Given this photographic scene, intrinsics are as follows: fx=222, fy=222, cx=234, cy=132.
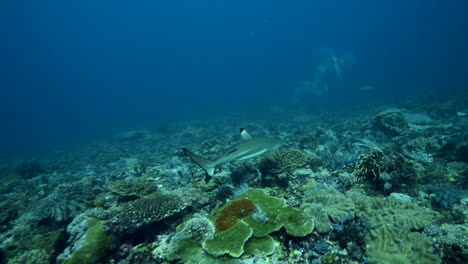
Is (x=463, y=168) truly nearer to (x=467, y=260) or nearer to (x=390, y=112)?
(x=467, y=260)

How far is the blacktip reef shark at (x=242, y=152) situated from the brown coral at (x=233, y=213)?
1.37 m

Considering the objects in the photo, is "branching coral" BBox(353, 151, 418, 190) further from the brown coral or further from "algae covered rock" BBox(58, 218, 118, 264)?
"algae covered rock" BBox(58, 218, 118, 264)

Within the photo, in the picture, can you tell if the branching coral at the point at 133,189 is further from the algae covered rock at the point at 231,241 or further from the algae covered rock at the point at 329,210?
the algae covered rock at the point at 329,210

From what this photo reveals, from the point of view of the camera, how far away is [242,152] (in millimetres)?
8047

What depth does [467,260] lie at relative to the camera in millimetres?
4500

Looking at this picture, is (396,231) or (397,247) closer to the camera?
(397,247)

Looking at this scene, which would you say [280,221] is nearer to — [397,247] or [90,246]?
[397,247]

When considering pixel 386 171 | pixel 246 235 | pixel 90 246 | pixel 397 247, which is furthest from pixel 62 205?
pixel 386 171

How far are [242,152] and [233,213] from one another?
2.36 metres

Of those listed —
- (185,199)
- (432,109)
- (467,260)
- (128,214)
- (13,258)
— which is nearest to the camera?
(467,260)

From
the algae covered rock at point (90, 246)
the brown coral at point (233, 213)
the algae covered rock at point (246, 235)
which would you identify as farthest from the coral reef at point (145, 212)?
the brown coral at point (233, 213)

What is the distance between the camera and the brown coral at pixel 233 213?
6.01 meters

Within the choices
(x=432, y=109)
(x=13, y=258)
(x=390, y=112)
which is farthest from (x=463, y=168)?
(x=432, y=109)

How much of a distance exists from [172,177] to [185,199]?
15.4 ft
